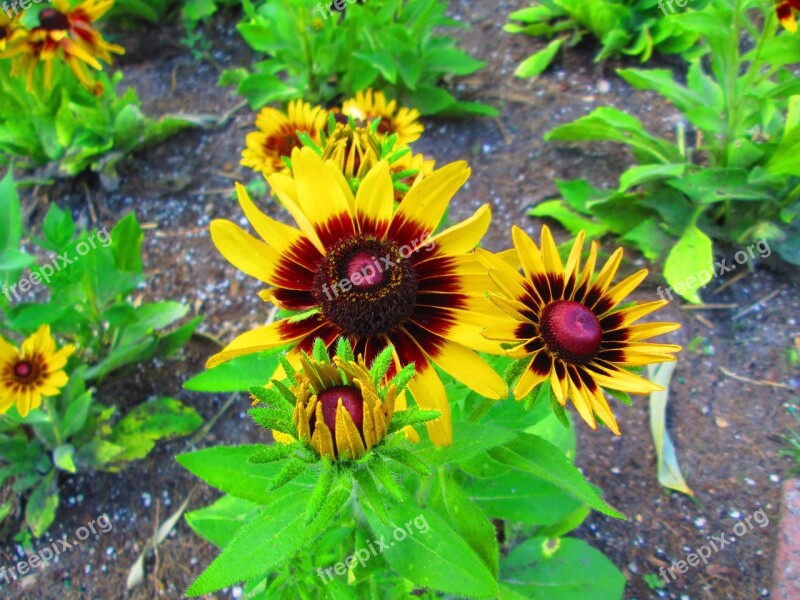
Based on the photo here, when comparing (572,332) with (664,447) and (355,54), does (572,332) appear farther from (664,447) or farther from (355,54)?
(355,54)

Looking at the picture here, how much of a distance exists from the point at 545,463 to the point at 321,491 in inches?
21.3

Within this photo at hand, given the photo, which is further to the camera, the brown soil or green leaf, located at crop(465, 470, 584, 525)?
the brown soil

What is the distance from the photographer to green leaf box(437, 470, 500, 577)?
4.88 ft

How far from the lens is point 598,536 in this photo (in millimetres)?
2242

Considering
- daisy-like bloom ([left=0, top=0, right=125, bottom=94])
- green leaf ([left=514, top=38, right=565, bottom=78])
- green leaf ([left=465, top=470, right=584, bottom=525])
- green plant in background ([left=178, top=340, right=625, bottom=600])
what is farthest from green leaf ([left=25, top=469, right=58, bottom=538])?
green leaf ([left=514, top=38, right=565, bottom=78])

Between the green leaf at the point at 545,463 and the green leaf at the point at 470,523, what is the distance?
0.20m

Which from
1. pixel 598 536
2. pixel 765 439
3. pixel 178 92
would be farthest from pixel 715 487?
pixel 178 92

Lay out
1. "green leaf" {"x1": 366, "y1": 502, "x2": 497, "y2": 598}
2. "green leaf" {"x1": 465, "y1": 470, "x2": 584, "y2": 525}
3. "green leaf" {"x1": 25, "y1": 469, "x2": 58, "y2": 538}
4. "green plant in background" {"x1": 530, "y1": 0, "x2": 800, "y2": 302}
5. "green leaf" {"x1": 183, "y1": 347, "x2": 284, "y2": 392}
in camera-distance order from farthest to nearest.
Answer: "green plant in background" {"x1": 530, "y1": 0, "x2": 800, "y2": 302}, "green leaf" {"x1": 25, "y1": 469, "x2": 58, "y2": 538}, "green leaf" {"x1": 465, "y1": 470, "x2": 584, "y2": 525}, "green leaf" {"x1": 183, "y1": 347, "x2": 284, "y2": 392}, "green leaf" {"x1": 366, "y1": 502, "x2": 497, "y2": 598}

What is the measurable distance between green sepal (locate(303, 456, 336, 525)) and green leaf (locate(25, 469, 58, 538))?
174cm

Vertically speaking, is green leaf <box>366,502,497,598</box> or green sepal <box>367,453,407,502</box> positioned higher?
green sepal <box>367,453,407,502</box>

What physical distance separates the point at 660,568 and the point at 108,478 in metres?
2.01

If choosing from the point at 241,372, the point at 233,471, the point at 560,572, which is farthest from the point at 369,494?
the point at 560,572

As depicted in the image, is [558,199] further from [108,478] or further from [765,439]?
[108,478]

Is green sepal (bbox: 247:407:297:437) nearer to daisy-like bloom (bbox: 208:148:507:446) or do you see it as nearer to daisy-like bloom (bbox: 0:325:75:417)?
daisy-like bloom (bbox: 208:148:507:446)
